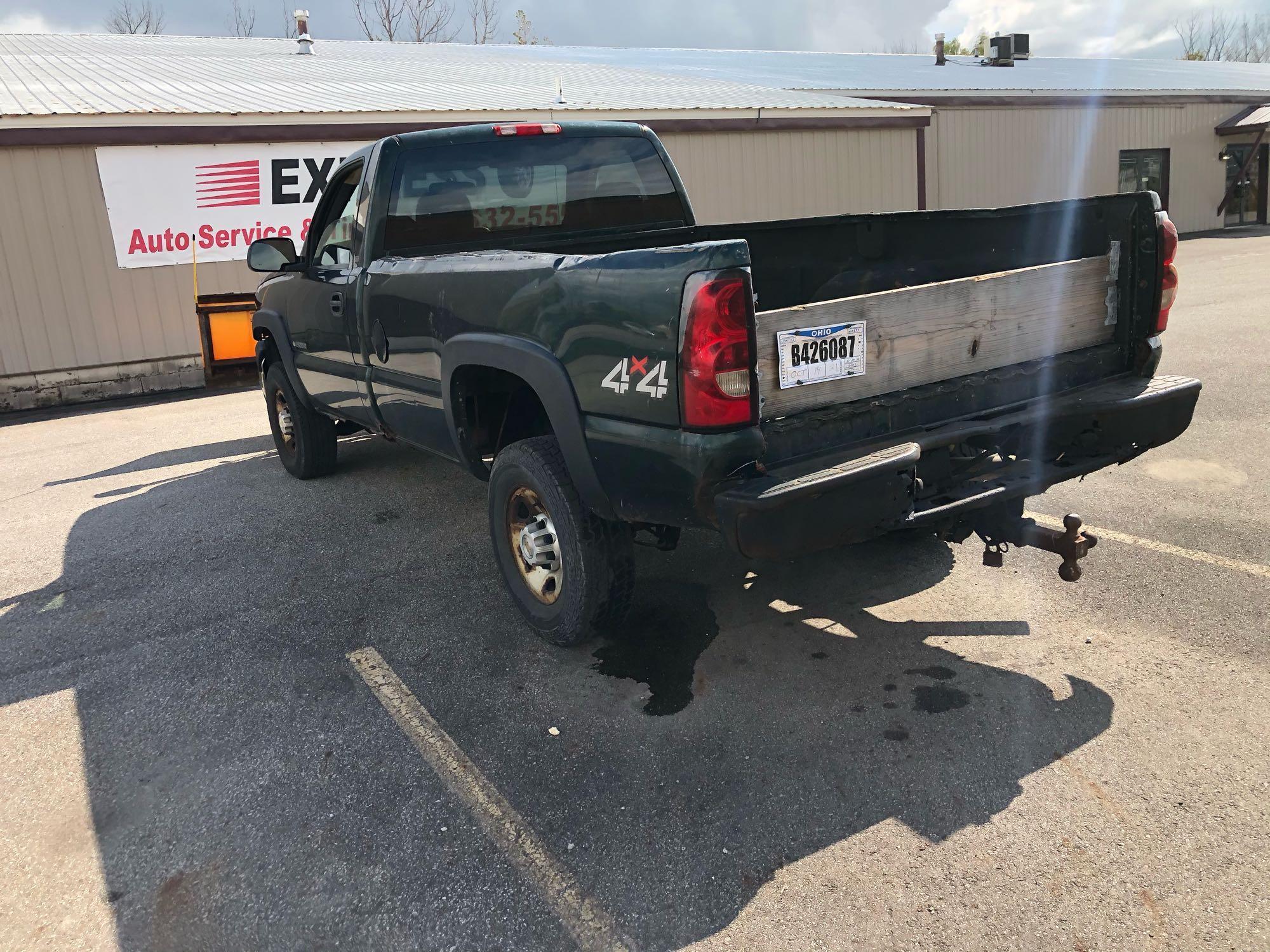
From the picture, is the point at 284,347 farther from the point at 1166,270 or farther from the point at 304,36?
the point at 304,36

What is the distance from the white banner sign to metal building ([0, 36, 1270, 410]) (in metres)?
0.02

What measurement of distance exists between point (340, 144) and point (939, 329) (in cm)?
1067

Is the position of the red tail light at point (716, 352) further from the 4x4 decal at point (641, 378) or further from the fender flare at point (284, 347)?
the fender flare at point (284, 347)

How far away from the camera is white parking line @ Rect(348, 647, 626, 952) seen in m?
2.37

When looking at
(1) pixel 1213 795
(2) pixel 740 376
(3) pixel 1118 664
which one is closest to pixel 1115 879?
(1) pixel 1213 795

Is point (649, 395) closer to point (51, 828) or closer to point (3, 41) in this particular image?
point (51, 828)

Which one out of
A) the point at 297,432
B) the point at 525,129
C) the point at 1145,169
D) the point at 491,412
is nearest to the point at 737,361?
the point at 491,412

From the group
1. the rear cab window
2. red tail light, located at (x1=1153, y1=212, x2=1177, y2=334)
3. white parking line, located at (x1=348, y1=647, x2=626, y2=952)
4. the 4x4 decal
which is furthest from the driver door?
red tail light, located at (x1=1153, y1=212, x2=1177, y2=334)

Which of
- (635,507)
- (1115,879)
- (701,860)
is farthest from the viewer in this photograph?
(635,507)

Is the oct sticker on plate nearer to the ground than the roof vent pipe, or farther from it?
nearer to the ground

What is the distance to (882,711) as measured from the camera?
3219 mm

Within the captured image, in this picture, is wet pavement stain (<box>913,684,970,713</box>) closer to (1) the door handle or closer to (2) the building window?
(1) the door handle

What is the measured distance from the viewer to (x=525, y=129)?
4.80m

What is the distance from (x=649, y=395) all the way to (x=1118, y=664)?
6.31ft
